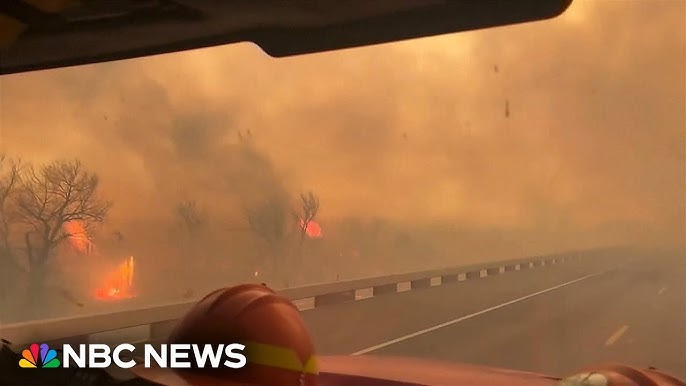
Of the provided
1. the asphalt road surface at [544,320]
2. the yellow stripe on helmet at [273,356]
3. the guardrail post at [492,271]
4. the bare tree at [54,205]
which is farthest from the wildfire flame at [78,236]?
the guardrail post at [492,271]

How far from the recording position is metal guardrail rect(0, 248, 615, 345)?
2854 millimetres

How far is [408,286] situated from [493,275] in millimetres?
862

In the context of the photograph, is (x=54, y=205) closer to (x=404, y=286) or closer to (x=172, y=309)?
(x=172, y=309)

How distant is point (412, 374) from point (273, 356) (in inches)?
24.9

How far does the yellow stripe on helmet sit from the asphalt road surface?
4.16ft

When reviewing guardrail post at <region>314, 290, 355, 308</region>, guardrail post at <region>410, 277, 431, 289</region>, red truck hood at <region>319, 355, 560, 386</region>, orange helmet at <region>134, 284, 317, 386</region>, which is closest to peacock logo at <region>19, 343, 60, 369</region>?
orange helmet at <region>134, 284, 317, 386</region>

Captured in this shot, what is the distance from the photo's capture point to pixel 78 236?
4.14 metres

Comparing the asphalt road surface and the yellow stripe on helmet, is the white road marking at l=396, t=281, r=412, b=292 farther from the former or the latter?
the yellow stripe on helmet

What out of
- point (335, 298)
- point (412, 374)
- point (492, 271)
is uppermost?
point (492, 271)

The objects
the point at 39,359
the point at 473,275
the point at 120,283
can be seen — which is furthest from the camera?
the point at 473,275

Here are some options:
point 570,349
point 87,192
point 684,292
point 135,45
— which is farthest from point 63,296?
point 684,292

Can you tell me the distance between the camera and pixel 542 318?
550cm

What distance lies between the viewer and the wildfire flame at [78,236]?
4.11m

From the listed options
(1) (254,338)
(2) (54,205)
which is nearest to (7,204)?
(2) (54,205)
